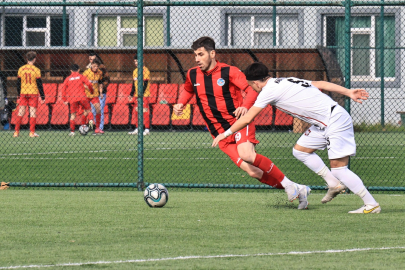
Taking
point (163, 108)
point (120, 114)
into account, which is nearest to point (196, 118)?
point (163, 108)

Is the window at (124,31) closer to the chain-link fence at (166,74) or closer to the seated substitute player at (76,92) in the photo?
the chain-link fence at (166,74)

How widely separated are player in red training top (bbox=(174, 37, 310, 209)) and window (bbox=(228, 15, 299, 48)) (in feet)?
59.5

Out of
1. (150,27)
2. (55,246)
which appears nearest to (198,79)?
(55,246)

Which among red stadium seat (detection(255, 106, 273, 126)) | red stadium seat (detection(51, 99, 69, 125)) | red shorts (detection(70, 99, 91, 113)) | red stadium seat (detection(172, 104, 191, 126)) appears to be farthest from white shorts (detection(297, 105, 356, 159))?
red stadium seat (detection(51, 99, 69, 125))

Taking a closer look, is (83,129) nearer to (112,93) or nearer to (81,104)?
(81,104)

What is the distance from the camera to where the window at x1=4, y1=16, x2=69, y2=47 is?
90.9 ft

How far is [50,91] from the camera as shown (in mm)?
25250

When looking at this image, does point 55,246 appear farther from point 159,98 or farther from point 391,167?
point 159,98

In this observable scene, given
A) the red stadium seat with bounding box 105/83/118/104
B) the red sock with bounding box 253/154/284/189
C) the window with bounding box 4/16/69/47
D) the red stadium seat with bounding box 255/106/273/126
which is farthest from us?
the window with bounding box 4/16/69/47

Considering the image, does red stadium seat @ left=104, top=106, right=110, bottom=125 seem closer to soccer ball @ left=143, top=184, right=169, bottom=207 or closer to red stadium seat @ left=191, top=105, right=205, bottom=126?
red stadium seat @ left=191, top=105, right=205, bottom=126

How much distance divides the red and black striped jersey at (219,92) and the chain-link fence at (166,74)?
5527 mm

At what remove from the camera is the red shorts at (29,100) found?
2070cm

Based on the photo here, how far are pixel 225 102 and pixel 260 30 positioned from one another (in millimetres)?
18544

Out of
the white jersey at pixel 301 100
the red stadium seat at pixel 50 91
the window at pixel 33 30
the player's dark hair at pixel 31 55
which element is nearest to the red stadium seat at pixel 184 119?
the red stadium seat at pixel 50 91
